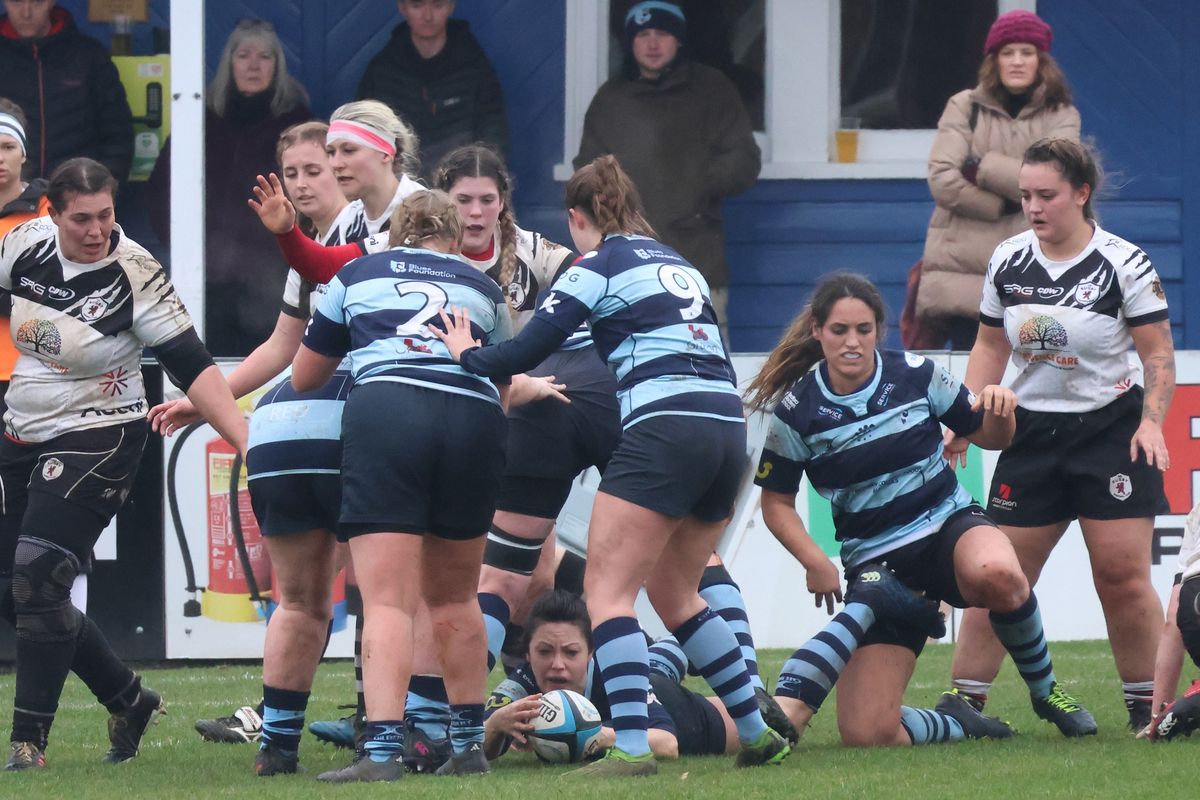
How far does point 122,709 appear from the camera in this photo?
605 centimetres

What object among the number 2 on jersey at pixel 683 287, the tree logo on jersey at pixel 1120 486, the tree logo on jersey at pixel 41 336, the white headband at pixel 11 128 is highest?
the white headband at pixel 11 128

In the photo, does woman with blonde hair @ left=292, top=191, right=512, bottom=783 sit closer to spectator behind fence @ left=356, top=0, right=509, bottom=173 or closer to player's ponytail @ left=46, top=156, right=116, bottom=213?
player's ponytail @ left=46, top=156, right=116, bottom=213

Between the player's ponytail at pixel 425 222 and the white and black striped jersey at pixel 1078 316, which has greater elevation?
the player's ponytail at pixel 425 222

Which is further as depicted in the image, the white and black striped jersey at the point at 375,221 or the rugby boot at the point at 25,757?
the white and black striped jersey at the point at 375,221

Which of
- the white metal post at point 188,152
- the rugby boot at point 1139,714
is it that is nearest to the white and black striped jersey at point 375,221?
the rugby boot at point 1139,714

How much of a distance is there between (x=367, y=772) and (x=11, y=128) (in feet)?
9.43

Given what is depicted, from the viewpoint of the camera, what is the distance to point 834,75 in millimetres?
12125

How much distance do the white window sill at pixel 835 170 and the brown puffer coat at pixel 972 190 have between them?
6.36 feet

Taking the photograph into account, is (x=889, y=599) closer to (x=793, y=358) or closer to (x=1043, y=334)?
(x=793, y=358)

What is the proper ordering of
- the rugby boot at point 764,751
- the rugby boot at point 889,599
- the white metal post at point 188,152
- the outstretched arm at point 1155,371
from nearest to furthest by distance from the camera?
the rugby boot at point 764,751 < the rugby boot at point 889,599 < the outstretched arm at point 1155,371 < the white metal post at point 188,152

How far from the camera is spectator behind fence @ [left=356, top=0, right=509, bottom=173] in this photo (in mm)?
10914

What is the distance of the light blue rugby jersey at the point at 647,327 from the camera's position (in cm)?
531

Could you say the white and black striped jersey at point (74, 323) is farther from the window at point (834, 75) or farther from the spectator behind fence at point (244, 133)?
the window at point (834, 75)

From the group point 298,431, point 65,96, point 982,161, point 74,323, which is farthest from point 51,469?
point 982,161
